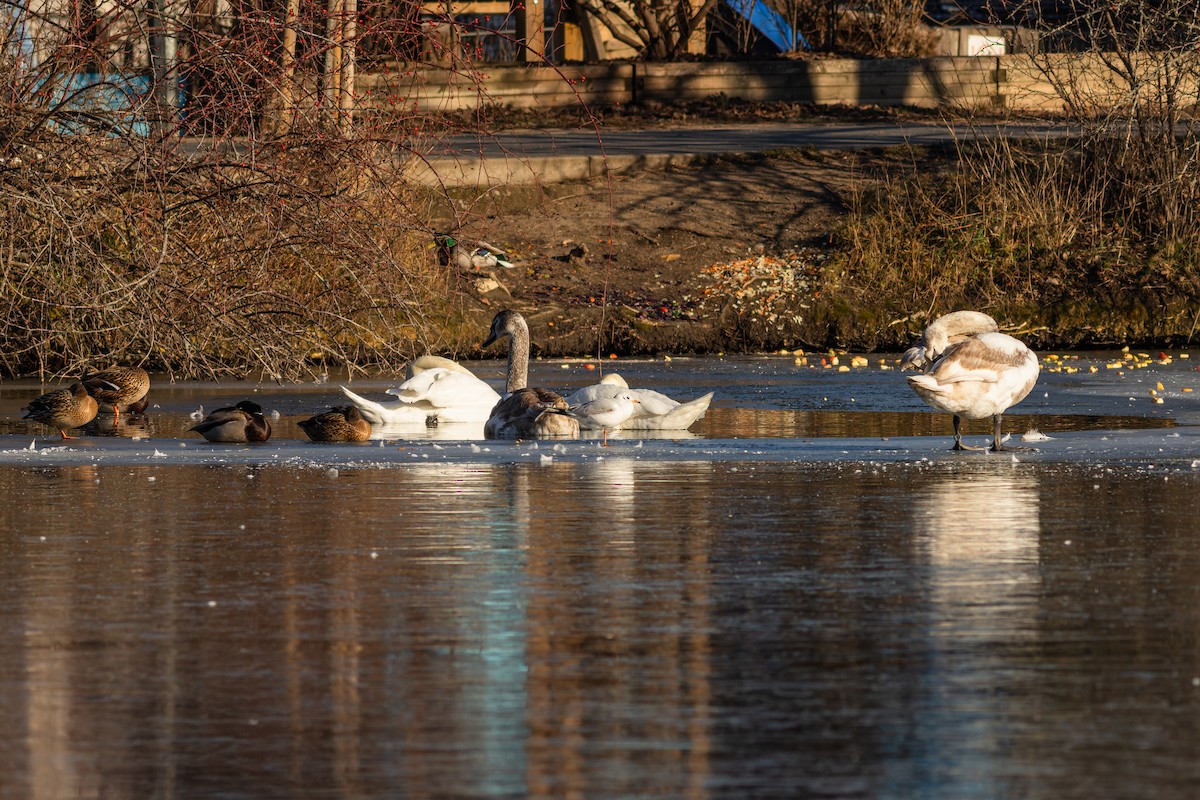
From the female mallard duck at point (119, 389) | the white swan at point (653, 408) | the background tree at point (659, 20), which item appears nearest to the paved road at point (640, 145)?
the background tree at point (659, 20)

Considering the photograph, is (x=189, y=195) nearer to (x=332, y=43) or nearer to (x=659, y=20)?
(x=332, y=43)

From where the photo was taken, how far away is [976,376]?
13.0 meters

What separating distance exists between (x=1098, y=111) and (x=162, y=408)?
41.2ft

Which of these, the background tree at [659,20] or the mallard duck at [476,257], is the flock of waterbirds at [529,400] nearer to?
the mallard duck at [476,257]

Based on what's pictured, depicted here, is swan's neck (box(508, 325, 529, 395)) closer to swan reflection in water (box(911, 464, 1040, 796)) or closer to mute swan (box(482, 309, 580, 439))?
mute swan (box(482, 309, 580, 439))

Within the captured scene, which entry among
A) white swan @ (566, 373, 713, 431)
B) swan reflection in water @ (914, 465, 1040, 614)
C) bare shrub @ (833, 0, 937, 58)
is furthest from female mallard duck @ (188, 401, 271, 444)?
bare shrub @ (833, 0, 937, 58)

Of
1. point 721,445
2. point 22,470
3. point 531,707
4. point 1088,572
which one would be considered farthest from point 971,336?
point 531,707

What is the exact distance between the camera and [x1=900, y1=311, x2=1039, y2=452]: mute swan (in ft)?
42.3

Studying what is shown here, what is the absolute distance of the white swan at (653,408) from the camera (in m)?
14.7

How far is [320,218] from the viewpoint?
16.6 meters

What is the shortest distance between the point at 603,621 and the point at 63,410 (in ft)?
27.3

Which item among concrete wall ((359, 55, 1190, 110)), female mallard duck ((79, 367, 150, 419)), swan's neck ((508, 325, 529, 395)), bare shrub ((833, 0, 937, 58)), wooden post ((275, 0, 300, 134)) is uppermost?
bare shrub ((833, 0, 937, 58))

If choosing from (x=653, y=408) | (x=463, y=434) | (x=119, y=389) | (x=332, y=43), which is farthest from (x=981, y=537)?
(x=119, y=389)

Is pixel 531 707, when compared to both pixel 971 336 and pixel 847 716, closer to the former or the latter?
pixel 847 716
